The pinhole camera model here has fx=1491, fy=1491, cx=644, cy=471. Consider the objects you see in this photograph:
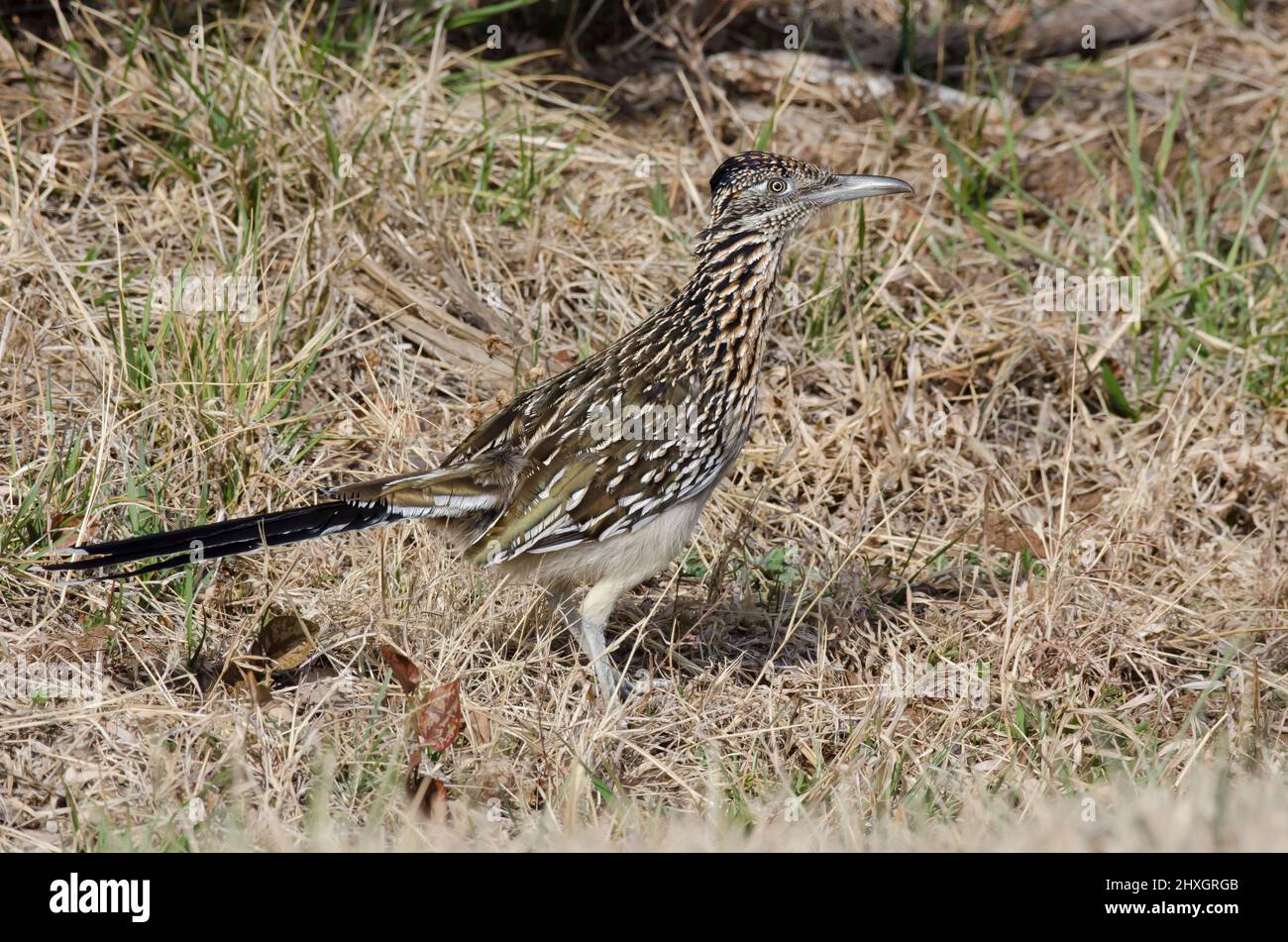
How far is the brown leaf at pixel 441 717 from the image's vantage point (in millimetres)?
4273

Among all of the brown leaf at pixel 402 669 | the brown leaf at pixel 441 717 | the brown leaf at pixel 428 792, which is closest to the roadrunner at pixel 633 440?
the brown leaf at pixel 402 669

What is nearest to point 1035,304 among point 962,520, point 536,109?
point 962,520

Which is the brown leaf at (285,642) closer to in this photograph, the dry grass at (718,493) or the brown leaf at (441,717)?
the dry grass at (718,493)

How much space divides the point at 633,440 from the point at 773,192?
0.95m

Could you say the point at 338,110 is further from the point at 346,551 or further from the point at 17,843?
the point at 17,843

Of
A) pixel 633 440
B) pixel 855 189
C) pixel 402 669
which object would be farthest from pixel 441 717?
pixel 855 189

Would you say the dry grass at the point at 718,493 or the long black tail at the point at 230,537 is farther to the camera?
the dry grass at the point at 718,493

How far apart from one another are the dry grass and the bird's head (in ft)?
3.96

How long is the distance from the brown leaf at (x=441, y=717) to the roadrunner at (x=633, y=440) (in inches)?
21.2

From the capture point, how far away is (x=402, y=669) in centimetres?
438

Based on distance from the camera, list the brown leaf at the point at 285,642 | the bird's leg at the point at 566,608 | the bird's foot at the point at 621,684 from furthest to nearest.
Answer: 1. the bird's leg at the point at 566,608
2. the bird's foot at the point at 621,684
3. the brown leaf at the point at 285,642

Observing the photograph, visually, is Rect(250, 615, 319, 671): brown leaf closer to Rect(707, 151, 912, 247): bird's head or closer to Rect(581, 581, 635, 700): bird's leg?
Rect(581, 581, 635, 700): bird's leg

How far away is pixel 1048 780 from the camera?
438 centimetres
